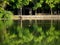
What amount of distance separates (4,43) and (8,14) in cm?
2542

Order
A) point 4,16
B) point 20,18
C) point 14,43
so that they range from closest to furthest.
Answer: point 14,43 → point 4,16 → point 20,18

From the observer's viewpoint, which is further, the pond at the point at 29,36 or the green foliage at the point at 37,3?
the green foliage at the point at 37,3

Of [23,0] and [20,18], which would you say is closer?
[20,18]

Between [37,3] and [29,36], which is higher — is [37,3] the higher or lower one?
the lower one

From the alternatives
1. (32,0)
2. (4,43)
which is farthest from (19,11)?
(4,43)

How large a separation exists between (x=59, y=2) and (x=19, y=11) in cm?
766

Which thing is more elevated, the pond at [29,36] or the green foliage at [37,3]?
the pond at [29,36]

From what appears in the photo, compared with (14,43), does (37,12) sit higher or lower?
lower

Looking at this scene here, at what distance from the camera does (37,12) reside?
55.0 meters

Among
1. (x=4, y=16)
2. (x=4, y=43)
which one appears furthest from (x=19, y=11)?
(x=4, y=43)

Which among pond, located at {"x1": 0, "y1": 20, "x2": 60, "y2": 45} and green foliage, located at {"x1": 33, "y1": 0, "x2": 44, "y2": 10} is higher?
pond, located at {"x1": 0, "y1": 20, "x2": 60, "y2": 45}

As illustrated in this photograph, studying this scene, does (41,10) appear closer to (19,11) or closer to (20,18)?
(19,11)

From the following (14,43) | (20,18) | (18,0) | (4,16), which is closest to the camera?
(14,43)

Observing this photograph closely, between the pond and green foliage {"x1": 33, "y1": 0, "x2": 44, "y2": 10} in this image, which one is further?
green foliage {"x1": 33, "y1": 0, "x2": 44, "y2": 10}
